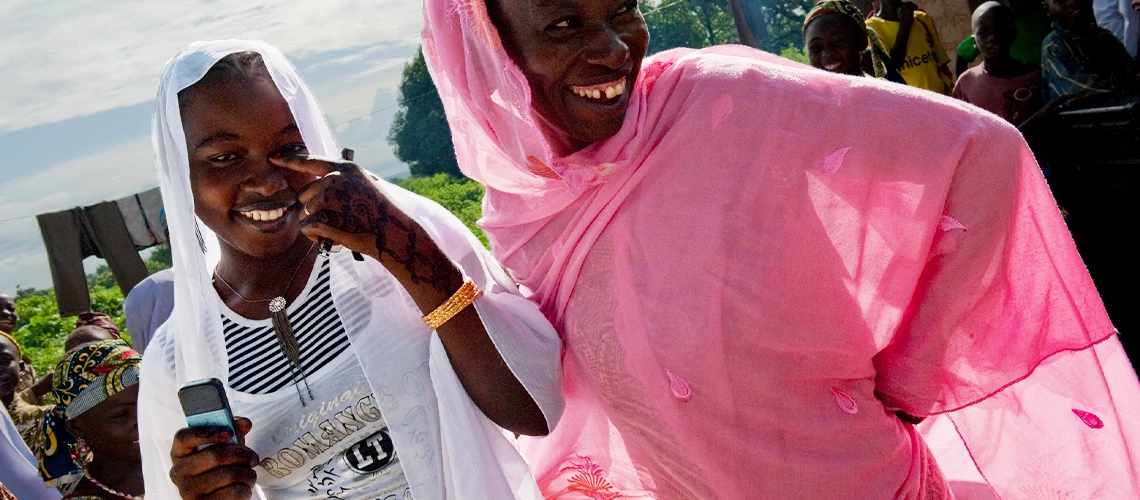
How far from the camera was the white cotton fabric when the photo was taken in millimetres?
1973

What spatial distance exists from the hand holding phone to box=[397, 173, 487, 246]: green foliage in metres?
8.03

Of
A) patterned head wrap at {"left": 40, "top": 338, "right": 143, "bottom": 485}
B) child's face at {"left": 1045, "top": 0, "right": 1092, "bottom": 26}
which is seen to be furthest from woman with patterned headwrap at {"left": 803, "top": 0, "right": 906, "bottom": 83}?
patterned head wrap at {"left": 40, "top": 338, "right": 143, "bottom": 485}

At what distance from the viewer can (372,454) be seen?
78.7 inches

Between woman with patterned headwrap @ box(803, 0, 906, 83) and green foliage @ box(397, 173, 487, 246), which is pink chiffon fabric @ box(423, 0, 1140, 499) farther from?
green foliage @ box(397, 173, 487, 246)

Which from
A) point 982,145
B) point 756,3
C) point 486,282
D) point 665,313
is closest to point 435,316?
point 486,282

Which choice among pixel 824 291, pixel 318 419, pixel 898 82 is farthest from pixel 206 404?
pixel 898 82

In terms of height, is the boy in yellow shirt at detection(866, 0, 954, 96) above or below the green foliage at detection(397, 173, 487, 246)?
above

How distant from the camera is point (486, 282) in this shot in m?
2.17

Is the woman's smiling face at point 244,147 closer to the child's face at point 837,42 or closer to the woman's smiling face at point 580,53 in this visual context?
the woman's smiling face at point 580,53

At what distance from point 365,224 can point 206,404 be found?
48cm

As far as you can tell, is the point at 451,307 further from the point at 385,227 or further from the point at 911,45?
the point at 911,45

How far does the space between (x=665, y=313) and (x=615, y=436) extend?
1.50 ft

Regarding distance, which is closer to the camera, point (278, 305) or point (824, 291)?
point (824, 291)

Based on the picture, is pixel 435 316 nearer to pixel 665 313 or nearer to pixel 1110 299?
pixel 665 313
